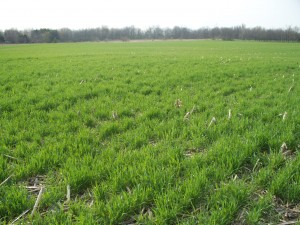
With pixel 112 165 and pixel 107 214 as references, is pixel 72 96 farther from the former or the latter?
pixel 107 214

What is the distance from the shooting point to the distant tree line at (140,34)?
117 meters

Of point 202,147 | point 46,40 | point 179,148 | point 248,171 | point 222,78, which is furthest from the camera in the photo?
point 46,40

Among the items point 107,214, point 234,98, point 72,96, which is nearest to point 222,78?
point 234,98

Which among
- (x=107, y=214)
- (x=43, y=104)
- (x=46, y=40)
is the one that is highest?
(x=46, y=40)

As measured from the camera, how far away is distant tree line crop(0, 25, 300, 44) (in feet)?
385

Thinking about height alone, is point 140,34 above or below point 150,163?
above

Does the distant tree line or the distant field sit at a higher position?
the distant tree line

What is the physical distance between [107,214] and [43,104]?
4.83 meters

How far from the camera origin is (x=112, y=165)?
3.18 m

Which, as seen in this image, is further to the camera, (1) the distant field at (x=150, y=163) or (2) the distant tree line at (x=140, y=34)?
(2) the distant tree line at (x=140, y=34)

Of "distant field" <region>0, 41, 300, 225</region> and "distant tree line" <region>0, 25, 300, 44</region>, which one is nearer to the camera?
"distant field" <region>0, 41, 300, 225</region>

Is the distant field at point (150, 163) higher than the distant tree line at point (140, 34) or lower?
lower

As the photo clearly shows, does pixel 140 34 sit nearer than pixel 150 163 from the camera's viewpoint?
No

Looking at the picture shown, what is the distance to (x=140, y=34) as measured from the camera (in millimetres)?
179750
